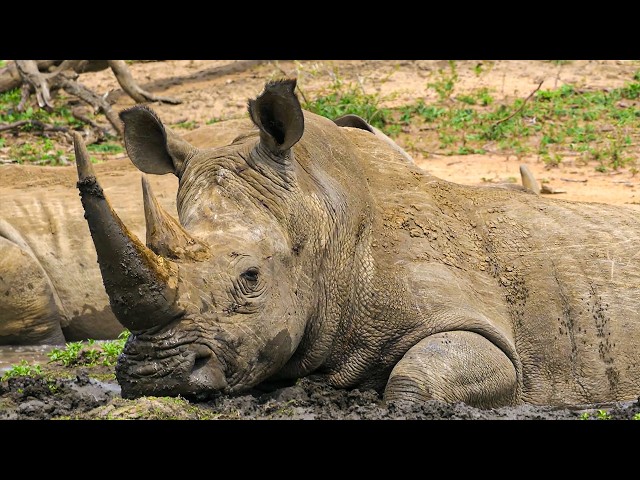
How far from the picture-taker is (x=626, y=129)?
13961mm

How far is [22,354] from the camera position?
9742mm

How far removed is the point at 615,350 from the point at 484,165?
5.73 metres

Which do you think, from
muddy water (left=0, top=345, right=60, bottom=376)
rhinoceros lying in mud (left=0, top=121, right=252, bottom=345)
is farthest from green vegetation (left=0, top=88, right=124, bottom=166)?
muddy water (left=0, top=345, right=60, bottom=376)

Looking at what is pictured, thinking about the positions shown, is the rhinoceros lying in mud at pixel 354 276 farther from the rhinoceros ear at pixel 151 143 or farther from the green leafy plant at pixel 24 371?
the green leafy plant at pixel 24 371

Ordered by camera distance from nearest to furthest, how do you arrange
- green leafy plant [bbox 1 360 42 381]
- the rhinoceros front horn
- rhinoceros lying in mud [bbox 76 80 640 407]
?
the rhinoceros front horn < rhinoceros lying in mud [bbox 76 80 640 407] < green leafy plant [bbox 1 360 42 381]

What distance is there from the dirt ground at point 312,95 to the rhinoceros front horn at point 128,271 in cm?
42

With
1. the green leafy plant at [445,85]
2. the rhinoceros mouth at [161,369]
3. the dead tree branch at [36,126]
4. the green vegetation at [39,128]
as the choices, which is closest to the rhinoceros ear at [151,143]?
the rhinoceros mouth at [161,369]

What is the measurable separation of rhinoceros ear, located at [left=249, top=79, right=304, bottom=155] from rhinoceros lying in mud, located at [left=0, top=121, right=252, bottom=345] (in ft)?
11.1

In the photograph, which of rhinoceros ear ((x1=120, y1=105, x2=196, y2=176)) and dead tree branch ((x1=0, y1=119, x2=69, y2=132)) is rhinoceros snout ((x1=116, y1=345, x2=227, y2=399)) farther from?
dead tree branch ((x1=0, y1=119, x2=69, y2=132))

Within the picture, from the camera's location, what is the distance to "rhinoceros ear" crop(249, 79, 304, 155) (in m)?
6.93

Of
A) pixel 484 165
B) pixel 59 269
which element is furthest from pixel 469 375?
pixel 484 165

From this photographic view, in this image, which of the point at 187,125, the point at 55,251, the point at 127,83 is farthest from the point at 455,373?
the point at 127,83

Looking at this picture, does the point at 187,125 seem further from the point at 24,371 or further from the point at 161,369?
the point at 161,369

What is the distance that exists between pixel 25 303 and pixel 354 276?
12.0ft
